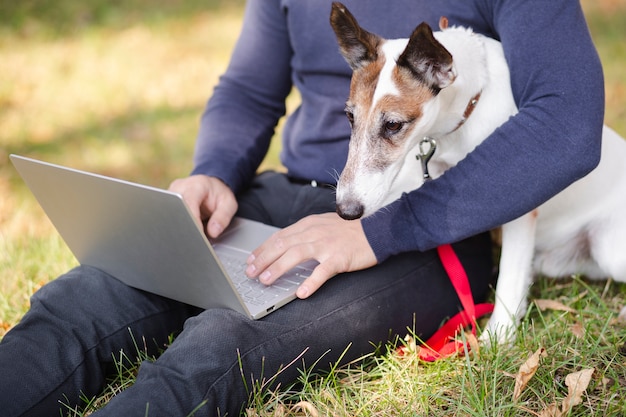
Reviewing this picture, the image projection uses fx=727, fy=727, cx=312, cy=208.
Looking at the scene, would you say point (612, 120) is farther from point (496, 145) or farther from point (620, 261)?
point (496, 145)

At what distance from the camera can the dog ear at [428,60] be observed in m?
1.64

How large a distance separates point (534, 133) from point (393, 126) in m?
0.36

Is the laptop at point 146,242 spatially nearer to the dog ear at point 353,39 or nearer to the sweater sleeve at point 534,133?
the sweater sleeve at point 534,133

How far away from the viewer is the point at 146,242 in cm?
175

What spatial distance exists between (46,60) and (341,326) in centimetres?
449

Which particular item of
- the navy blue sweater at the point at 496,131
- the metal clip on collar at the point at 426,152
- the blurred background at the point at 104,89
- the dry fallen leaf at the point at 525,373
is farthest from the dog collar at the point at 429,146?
the blurred background at the point at 104,89

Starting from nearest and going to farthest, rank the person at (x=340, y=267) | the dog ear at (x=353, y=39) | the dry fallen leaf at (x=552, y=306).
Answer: the person at (x=340, y=267) < the dog ear at (x=353, y=39) < the dry fallen leaf at (x=552, y=306)

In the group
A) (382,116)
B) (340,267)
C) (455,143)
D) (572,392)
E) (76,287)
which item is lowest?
(572,392)

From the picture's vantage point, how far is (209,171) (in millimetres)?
2379

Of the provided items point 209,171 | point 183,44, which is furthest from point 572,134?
point 183,44

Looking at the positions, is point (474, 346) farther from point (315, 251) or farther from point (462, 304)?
point (315, 251)

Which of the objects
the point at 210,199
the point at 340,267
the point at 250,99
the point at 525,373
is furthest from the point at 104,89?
the point at 525,373

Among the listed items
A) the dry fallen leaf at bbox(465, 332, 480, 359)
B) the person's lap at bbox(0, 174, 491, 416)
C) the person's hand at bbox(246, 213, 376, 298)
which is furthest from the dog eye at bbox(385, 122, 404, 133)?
the dry fallen leaf at bbox(465, 332, 480, 359)

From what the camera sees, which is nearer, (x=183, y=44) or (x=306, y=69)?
(x=306, y=69)
